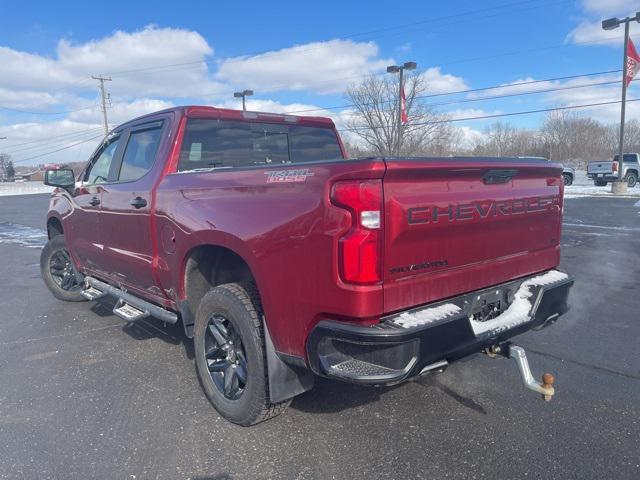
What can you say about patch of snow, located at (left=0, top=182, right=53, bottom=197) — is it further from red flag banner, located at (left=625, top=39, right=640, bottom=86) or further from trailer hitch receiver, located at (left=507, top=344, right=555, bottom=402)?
trailer hitch receiver, located at (left=507, top=344, right=555, bottom=402)

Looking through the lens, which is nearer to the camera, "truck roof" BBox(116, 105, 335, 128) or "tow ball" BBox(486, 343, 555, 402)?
"tow ball" BBox(486, 343, 555, 402)

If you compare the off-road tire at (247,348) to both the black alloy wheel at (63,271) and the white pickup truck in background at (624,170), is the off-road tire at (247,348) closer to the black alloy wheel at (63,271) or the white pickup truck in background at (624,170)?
the black alloy wheel at (63,271)

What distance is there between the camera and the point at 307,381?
284 centimetres

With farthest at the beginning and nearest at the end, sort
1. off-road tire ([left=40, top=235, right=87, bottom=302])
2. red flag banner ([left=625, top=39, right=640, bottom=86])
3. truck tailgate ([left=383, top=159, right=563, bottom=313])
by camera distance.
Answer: red flag banner ([left=625, top=39, right=640, bottom=86])
off-road tire ([left=40, top=235, right=87, bottom=302])
truck tailgate ([left=383, top=159, right=563, bottom=313])

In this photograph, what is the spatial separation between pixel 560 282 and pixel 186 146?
2879 mm

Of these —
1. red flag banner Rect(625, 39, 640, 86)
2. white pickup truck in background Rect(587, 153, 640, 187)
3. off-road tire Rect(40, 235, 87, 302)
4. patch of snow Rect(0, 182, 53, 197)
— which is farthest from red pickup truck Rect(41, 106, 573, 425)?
patch of snow Rect(0, 182, 53, 197)

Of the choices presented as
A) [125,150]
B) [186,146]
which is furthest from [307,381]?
[125,150]

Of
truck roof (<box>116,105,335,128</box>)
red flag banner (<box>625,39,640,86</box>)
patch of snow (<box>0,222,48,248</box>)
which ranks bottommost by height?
patch of snow (<box>0,222,48,248</box>)

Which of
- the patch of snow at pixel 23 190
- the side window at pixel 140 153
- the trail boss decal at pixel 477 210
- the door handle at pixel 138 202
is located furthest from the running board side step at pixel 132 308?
the patch of snow at pixel 23 190

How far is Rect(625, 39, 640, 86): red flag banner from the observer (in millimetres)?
20750

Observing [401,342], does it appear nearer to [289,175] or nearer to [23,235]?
[289,175]

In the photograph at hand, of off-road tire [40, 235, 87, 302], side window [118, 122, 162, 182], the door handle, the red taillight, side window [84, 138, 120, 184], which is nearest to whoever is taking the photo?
the red taillight

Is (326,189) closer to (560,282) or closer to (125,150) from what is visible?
(560,282)

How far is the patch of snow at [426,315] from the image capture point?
2.38 m
